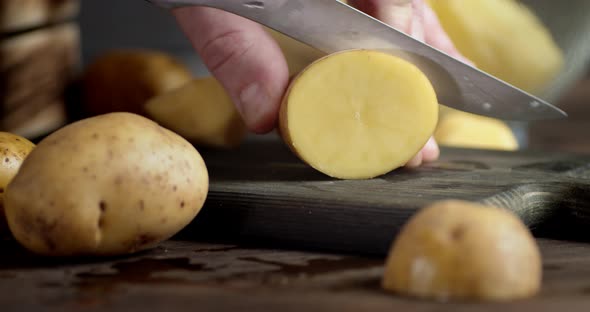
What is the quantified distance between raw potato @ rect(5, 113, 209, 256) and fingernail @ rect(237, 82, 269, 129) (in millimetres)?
271

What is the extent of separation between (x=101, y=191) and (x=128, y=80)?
1142 mm

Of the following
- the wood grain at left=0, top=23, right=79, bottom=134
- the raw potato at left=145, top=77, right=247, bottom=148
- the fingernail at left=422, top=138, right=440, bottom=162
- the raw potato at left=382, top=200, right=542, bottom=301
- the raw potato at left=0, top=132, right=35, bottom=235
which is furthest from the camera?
the wood grain at left=0, top=23, right=79, bottom=134

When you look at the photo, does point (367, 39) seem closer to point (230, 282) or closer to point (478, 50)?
point (230, 282)

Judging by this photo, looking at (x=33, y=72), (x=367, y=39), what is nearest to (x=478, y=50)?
(x=367, y=39)

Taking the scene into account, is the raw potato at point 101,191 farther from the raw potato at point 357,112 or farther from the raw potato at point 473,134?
the raw potato at point 473,134

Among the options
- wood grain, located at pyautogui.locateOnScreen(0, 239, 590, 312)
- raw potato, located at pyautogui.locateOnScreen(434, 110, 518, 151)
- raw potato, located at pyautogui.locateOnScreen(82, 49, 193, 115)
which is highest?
wood grain, located at pyautogui.locateOnScreen(0, 239, 590, 312)

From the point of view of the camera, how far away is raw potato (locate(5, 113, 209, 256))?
3.09ft

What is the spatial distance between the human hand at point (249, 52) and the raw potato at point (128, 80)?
70 centimetres

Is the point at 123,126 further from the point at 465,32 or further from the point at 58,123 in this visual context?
the point at 58,123

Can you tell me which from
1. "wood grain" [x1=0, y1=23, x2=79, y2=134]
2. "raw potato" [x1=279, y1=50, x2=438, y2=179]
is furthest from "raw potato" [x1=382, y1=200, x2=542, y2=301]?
"wood grain" [x1=0, y1=23, x2=79, y2=134]

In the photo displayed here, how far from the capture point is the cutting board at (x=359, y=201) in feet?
3.42

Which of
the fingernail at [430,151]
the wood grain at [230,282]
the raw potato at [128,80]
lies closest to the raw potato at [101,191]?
the wood grain at [230,282]

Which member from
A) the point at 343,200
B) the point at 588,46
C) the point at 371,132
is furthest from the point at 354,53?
the point at 588,46

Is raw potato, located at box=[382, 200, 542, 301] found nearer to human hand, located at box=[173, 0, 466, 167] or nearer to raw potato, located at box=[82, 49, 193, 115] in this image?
human hand, located at box=[173, 0, 466, 167]
